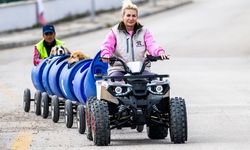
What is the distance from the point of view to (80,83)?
50.3 ft

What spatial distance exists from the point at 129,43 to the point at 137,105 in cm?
103

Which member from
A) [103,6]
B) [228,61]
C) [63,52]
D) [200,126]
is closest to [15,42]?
[228,61]

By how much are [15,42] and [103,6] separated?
14501 millimetres

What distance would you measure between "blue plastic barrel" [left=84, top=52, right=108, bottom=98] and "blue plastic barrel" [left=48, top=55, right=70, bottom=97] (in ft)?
5.74

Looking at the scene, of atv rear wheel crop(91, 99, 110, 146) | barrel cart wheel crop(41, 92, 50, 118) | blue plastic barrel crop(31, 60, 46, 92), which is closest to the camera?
atv rear wheel crop(91, 99, 110, 146)

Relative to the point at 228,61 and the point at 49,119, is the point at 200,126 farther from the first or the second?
the point at 228,61

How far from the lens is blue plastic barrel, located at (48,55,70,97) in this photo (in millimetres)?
17047

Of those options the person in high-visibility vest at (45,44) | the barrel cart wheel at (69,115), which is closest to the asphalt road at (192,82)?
the barrel cart wheel at (69,115)

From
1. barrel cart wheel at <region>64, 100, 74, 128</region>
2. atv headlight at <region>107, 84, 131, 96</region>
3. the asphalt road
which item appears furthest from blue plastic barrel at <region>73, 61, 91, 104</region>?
atv headlight at <region>107, 84, 131, 96</region>

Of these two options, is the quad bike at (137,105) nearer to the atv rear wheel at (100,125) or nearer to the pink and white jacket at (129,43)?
the atv rear wheel at (100,125)

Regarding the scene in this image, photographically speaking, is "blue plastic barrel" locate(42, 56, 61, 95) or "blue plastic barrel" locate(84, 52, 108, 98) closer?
"blue plastic barrel" locate(84, 52, 108, 98)

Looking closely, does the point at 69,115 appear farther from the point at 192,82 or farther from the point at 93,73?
the point at 192,82

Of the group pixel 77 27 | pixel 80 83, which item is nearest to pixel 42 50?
pixel 80 83

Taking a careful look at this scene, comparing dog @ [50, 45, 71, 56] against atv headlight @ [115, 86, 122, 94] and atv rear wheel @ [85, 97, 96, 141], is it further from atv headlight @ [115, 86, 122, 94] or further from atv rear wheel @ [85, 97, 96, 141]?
atv headlight @ [115, 86, 122, 94]
